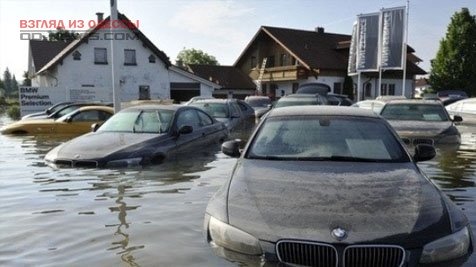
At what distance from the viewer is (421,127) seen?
9953 mm

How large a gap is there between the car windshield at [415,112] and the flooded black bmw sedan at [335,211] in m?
7.05

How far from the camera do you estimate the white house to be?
32906 millimetres

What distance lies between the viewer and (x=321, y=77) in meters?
38.4

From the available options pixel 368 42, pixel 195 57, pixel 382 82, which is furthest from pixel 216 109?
pixel 195 57

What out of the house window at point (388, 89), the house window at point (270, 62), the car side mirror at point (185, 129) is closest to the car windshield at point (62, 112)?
the car side mirror at point (185, 129)

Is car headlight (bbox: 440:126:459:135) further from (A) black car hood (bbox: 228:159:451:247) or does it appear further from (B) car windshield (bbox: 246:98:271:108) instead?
(B) car windshield (bbox: 246:98:271:108)

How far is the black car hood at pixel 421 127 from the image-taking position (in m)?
9.68

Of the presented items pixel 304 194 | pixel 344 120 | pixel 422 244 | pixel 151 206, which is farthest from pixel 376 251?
pixel 151 206

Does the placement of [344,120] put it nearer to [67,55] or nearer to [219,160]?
[219,160]

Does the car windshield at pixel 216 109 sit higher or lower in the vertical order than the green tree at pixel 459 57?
lower

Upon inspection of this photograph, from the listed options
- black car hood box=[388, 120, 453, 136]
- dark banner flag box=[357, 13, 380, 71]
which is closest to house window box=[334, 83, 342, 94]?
dark banner flag box=[357, 13, 380, 71]

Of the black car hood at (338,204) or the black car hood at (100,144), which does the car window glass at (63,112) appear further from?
the black car hood at (338,204)

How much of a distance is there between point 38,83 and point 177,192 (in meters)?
36.7

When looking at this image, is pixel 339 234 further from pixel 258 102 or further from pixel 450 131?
pixel 258 102
